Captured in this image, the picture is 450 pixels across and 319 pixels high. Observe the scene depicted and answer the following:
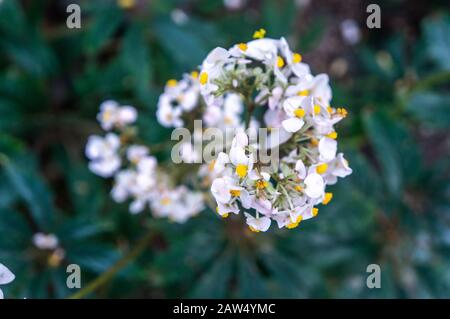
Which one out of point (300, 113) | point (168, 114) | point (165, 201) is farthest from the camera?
point (165, 201)

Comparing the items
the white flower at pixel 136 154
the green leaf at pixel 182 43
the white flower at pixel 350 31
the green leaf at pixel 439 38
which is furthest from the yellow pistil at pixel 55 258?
the white flower at pixel 350 31

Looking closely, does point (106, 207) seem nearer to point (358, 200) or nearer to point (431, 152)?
point (358, 200)

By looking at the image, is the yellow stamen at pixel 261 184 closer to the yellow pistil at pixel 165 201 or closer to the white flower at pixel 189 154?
the white flower at pixel 189 154

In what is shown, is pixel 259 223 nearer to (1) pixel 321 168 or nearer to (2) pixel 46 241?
(1) pixel 321 168

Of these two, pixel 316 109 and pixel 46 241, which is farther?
pixel 46 241

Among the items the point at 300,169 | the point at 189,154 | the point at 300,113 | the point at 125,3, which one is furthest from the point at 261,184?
the point at 125,3

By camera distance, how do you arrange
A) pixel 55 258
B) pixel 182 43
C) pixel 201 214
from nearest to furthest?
1. pixel 55 258
2. pixel 201 214
3. pixel 182 43

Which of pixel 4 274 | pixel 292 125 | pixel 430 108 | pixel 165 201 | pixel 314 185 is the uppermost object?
pixel 430 108

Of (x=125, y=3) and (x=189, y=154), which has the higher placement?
(x=125, y=3)
